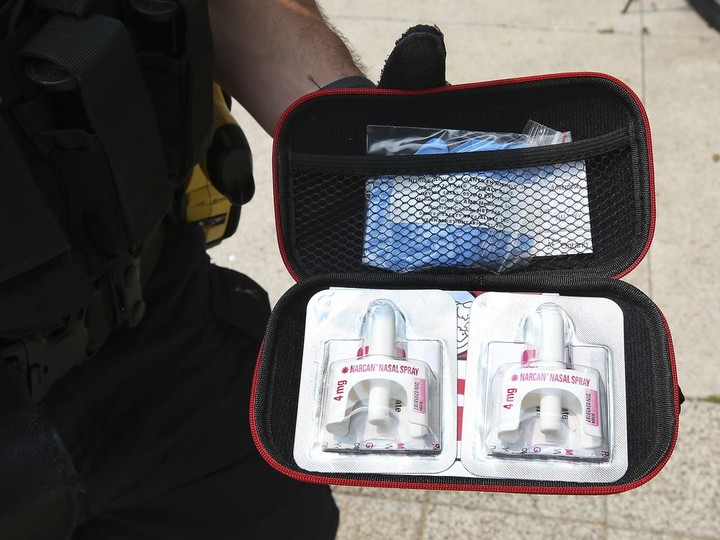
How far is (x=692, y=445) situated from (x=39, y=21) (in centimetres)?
Answer: 203

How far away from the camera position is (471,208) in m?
1.17

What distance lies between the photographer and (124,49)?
0.99 metres

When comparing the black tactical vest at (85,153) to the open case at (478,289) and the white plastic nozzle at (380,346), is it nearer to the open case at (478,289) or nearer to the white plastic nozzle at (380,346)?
the open case at (478,289)

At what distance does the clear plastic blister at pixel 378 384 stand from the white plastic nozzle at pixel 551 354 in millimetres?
126

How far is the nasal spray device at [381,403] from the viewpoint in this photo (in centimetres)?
102

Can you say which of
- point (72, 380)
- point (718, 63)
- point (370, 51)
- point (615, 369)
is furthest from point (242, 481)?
point (718, 63)

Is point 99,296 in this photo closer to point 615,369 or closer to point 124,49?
point 124,49

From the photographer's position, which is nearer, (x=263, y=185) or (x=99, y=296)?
(x=99, y=296)

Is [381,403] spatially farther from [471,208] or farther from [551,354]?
[471,208]

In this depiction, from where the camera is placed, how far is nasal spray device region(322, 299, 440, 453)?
3.36 ft

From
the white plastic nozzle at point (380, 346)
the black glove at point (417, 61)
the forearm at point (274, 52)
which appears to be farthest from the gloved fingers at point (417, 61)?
Answer: the white plastic nozzle at point (380, 346)

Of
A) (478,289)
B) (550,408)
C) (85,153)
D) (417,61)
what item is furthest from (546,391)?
(85,153)

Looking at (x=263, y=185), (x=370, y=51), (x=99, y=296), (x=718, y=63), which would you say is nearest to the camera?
(x=99, y=296)

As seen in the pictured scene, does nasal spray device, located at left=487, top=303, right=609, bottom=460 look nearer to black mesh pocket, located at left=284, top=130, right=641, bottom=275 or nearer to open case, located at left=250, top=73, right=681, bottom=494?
open case, located at left=250, top=73, right=681, bottom=494
